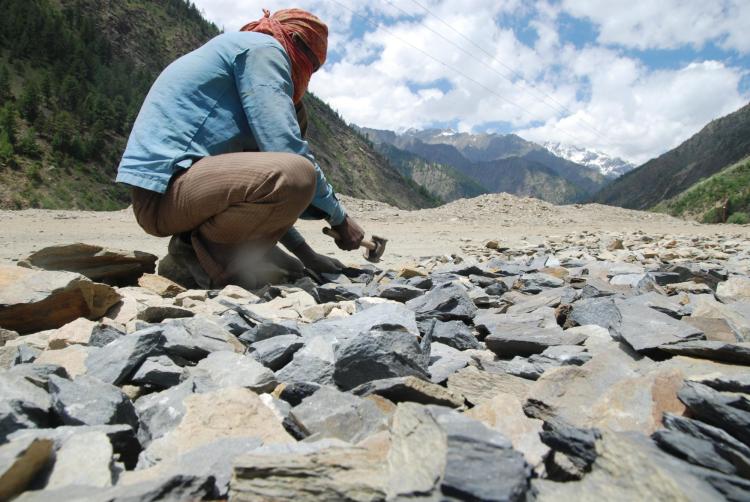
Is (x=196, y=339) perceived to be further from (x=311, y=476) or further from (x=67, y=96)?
(x=67, y=96)

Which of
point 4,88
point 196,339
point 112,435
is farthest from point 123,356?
point 4,88

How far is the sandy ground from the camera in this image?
5.40 metres

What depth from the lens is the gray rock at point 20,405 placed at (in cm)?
97

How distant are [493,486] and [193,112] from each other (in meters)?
2.33

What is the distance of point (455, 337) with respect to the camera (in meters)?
1.87

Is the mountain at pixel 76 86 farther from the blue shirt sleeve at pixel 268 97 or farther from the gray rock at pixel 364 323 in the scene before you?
the gray rock at pixel 364 323

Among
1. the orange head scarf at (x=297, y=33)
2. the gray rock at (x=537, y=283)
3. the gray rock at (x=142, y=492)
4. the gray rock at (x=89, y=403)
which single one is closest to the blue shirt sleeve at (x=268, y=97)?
the orange head scarf at (x=297, y=33)

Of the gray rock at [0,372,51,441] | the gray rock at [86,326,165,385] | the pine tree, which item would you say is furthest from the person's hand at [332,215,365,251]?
the pine tree

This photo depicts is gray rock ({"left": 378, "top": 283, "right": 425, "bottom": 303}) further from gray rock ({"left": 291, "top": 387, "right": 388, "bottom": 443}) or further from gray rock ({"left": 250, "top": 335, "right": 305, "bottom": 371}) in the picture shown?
gray rock ({"left": 291, "top": 387, "right": 388, "bottom": 443})

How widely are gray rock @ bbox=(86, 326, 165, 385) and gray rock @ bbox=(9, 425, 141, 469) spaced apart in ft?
1.10

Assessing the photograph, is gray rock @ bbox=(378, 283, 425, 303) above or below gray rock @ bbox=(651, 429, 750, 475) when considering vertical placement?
below

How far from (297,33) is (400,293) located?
157cm

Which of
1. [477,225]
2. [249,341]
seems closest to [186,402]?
[249,341]

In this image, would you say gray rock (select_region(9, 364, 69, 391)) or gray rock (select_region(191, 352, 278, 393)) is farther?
gray rock (select_region(191, 352, 278, 393))
